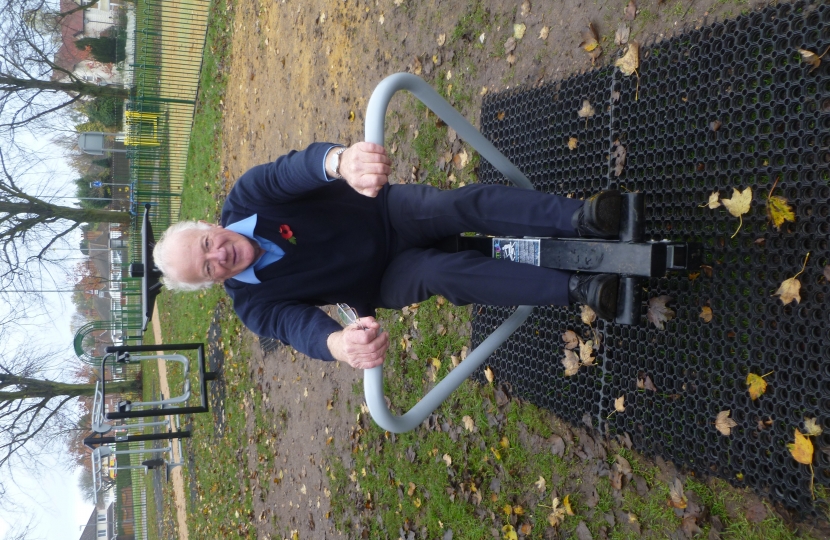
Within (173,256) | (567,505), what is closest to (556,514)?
(567,505)

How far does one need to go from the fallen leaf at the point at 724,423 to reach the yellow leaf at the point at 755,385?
5.2 inches

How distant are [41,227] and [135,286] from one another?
3.93 meters

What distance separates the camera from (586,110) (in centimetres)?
296

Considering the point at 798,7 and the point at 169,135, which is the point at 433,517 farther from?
the point at 169,135

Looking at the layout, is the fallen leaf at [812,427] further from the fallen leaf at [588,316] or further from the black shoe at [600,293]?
the fallen leaf at [588,316]

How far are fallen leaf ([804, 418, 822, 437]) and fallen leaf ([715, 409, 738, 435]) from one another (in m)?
0.26

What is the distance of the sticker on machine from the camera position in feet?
8.03

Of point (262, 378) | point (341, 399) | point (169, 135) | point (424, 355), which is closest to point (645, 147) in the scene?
point (424, 355)

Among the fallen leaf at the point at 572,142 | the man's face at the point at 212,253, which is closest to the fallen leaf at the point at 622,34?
A: the fallen leaf at the point at 572,142

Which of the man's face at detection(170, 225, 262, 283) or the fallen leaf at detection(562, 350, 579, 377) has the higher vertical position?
the man's face at detection(170, 225, 262, 283)

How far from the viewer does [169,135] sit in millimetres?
11234

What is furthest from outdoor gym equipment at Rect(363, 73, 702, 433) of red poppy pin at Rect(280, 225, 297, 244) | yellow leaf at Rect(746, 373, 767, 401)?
red poppy pin at Rect(280, 225, 297, 244)

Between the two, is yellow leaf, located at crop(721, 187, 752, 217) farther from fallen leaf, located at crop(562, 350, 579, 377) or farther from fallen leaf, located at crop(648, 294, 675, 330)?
fallen leaf, located at crop(562, 350, 579, 377)

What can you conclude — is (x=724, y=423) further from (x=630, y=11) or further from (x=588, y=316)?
(x=630, y=11)
